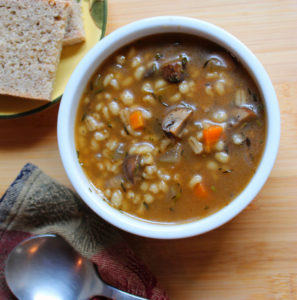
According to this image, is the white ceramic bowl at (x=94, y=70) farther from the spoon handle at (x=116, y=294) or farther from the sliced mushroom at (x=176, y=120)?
the spoon handle at (x=116, y=294)

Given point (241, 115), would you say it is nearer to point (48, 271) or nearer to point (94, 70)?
point (94, 70)

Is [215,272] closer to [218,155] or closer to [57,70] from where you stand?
[218,155]

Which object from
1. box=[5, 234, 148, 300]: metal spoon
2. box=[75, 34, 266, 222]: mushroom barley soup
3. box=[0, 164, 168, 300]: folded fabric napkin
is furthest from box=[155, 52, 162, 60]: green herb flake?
box=[5, 234, 148, 300]: metal spoon

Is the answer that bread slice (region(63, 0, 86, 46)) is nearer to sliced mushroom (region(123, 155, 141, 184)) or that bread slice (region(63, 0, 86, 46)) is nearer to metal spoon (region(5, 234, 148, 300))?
sliced mushroom (region(123, 155, 141, 184))

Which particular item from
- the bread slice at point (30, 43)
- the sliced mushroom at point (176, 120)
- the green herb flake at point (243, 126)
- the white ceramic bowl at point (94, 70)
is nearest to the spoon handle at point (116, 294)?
the white ceramic bowl at point (94, 70)

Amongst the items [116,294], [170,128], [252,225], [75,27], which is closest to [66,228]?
[116,294]

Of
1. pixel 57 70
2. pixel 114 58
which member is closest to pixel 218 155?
pixel 114 58
